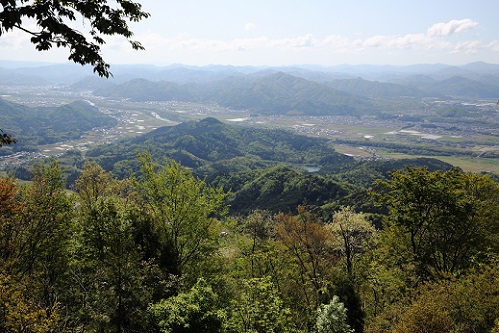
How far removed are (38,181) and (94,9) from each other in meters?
26.8

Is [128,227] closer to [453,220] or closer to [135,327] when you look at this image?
[135,327]

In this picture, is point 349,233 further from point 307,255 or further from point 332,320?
point 332,320

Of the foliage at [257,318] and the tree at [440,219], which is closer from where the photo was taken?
the foliage at [257,318]

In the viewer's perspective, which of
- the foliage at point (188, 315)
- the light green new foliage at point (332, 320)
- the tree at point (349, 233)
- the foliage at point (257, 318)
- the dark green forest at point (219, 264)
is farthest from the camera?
the tree at point (349, 233)

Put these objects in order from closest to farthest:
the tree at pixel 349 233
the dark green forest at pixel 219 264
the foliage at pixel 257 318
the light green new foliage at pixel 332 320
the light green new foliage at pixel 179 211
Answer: the dark green forest at pixel 219 264 < the foliage at pixel 257 318 < the light green new foliage at pixel 332 320 < the light green new foliage at pixel 179 211 < the tree at pixel 349 233

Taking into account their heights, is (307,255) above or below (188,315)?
below

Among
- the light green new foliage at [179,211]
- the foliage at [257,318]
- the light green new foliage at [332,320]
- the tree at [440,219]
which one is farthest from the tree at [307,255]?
the foliage at [257,318]

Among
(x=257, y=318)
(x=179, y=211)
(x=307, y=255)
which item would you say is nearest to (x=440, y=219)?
(x=307, y=255)

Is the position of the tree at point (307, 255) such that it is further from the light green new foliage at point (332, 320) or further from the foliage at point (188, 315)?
the foliage at point (188, 315)

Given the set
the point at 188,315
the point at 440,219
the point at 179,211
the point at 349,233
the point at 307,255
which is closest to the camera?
the point at 188,315

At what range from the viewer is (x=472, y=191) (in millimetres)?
37812

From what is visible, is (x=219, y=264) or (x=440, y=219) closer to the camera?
(x=440, y=219)

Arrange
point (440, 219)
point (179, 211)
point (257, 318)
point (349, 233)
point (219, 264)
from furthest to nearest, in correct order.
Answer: point (349, 233) < point (219, 264) < point (440, 219) < point (179, 211) < point (257, 318)

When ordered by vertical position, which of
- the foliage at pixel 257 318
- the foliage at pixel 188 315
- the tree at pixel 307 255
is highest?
the foliage at pixel 188 315
